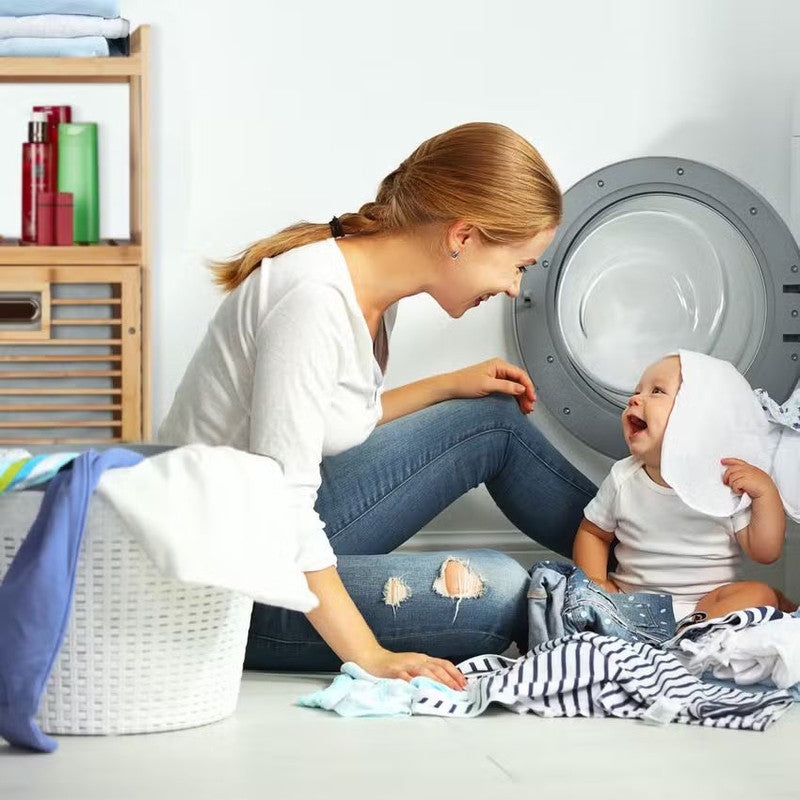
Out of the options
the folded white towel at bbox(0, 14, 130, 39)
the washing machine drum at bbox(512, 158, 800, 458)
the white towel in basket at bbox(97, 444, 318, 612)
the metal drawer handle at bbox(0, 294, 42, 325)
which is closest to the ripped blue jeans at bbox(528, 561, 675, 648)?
the white towel in basket at bbox(97, 444, 318, 612)

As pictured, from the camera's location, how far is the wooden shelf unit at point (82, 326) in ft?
7.82

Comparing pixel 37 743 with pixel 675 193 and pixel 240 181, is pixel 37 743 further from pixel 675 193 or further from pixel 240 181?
pixel 675 193

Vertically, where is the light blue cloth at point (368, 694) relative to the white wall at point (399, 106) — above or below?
below

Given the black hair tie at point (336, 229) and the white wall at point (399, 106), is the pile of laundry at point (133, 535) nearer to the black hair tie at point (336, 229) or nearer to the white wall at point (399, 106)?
the black hair tie at point (336, 229)

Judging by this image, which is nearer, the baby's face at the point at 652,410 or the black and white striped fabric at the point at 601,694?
the black and white striped fabric at the point at 601,694

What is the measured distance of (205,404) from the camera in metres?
1.74

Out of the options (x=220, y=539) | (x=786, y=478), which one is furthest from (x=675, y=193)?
(x=220, y=539)

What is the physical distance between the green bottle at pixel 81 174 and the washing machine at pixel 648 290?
2.83 feet

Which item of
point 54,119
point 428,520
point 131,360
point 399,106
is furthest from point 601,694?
point 54,119

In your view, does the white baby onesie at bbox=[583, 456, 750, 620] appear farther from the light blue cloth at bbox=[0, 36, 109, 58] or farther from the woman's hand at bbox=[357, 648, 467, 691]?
the light blue cloth at bbox=[0, 36, 109, 58]

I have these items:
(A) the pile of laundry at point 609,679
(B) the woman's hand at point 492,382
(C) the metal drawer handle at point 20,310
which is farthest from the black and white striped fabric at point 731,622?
(C) the metal drawer handle at point 20,310

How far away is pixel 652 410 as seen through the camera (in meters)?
2.14

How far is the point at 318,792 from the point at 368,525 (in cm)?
77

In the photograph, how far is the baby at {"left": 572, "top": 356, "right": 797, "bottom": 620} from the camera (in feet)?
6.73
